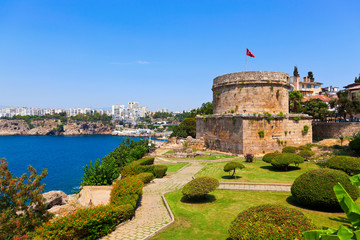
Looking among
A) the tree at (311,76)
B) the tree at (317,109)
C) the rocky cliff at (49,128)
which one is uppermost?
the tree at (311,76)

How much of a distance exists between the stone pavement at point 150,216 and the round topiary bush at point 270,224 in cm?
369

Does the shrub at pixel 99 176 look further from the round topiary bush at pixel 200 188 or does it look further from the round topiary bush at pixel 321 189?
the round topiary bush at pixel 321 189

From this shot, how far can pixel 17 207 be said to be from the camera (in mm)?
9898

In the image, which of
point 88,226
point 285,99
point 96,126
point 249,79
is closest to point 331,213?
point 88,226

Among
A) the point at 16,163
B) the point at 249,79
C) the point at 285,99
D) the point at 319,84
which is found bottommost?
the point at 16,163

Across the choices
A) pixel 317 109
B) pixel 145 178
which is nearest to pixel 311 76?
pixel 317 109

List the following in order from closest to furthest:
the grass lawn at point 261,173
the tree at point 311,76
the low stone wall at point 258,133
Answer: the grass lawn at point 261,173
the low stone wall at point 258,133
the tree at point 311,76

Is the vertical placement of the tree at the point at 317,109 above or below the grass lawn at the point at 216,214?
above

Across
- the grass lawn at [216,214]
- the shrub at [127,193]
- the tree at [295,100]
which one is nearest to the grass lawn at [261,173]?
the grass lawn at [216,214]

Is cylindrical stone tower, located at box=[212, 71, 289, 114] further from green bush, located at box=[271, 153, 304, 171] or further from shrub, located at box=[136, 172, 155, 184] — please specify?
shrub, located at box=[136, 172, 155, 184]

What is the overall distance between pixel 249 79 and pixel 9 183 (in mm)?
26102

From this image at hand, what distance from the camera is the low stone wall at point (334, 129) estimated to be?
33.7 meters

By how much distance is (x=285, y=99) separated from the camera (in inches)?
1191

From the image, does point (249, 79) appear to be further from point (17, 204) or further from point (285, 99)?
point (17, 204)
